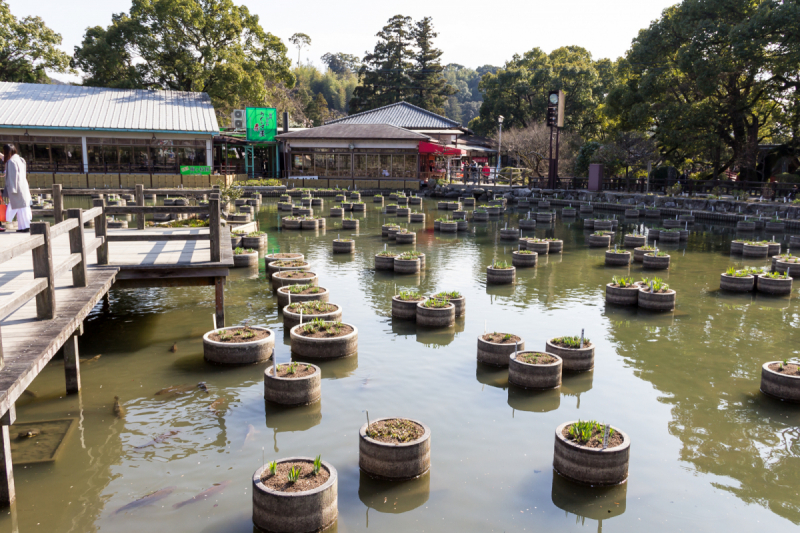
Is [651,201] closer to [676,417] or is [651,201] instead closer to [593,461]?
[676,417]

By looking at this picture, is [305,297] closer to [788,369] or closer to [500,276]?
[500,276]

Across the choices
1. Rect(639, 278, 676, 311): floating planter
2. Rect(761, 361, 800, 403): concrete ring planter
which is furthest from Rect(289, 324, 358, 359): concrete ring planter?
Rect(639, 278, 676, 311): floating planter

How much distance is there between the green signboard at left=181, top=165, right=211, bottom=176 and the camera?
43219 mm

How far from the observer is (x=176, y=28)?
46.0m

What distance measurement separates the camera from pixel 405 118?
55625 mm

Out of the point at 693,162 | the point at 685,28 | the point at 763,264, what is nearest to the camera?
the point at 763,264

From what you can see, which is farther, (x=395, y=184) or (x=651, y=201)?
(x=395, y=184)

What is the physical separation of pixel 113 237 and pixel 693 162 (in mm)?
41538

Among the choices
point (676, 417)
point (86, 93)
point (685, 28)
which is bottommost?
point (676, 417)

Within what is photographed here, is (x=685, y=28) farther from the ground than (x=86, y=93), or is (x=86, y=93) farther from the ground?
(x=685, y=28)

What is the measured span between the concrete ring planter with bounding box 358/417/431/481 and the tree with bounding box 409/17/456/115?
70.5 meters

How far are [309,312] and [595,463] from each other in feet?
20.7

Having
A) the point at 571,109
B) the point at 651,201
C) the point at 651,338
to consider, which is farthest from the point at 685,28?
the point at 651,338

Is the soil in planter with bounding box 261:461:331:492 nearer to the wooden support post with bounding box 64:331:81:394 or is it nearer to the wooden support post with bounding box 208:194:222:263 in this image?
the wooden support post with bounding box 64:331:81:394
